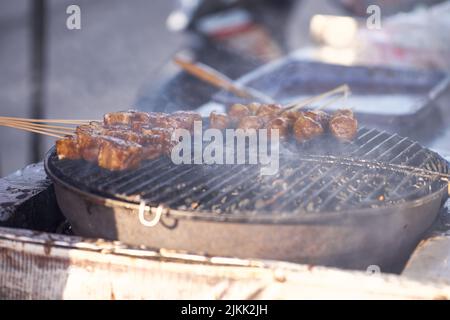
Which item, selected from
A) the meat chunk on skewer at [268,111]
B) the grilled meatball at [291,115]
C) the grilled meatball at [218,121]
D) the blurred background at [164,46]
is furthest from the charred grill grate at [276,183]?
the blurred background at [164,46]

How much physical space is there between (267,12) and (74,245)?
10014 mm

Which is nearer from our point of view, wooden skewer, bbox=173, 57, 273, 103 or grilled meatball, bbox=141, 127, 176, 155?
grilled meatball, bbox=141, 127, 176, 155

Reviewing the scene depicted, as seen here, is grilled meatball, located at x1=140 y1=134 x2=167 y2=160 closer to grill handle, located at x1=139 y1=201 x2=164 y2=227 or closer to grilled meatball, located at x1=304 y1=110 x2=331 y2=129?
grill handle, located at x1=139 y1=201 x2=164 y2=227

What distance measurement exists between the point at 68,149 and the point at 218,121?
113cm

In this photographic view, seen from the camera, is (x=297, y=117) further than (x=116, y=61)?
No

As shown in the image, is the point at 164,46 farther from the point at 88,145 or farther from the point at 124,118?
the point at 88,145

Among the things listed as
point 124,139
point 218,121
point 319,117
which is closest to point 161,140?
point 124,139

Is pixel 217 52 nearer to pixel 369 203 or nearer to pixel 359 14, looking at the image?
pixel 359 14

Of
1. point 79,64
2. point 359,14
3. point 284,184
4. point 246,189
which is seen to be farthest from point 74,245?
point 79,64

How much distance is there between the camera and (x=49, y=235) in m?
3.20

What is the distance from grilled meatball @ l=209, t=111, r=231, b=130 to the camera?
4.22 m

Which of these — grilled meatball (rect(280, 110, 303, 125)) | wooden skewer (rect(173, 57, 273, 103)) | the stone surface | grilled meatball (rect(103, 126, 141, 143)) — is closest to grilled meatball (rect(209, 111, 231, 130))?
grilled meatball (rect(280, 110, 303, 125))

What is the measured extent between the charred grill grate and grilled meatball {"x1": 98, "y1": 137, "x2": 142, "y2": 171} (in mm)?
46

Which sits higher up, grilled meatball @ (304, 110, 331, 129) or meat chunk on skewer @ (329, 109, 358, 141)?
grilled meatball @ (304, 110, 331, 129)
